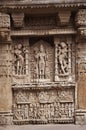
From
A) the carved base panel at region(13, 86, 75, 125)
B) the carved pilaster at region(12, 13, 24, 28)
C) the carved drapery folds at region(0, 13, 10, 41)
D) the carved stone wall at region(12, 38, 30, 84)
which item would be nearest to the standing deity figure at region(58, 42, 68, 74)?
the carved base panel at region(13, 86, 75, 125)

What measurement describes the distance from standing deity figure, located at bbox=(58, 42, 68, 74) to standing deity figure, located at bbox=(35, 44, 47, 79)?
0.24 m

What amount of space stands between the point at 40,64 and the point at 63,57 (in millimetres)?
358

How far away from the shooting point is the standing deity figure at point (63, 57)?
5309 mm

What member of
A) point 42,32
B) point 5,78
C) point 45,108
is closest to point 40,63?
point 42,32

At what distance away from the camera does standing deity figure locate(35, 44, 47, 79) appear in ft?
17.5

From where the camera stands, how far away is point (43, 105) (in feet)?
17.5

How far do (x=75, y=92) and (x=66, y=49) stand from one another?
2.15 feet

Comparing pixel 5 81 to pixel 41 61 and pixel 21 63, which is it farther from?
pixel 41 61

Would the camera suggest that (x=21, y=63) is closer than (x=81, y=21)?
No

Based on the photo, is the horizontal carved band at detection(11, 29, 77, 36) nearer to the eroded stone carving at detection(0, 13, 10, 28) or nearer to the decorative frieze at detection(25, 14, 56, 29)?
the decorative frieze at detection(25, 14, 56, 29)

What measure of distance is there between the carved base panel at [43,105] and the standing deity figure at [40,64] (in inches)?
8.4

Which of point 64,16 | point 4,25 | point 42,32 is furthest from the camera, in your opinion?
point 42,32

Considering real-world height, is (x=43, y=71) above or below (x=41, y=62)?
below

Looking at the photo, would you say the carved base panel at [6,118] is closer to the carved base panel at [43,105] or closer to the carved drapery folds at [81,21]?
the carved base panel at [43,105]
